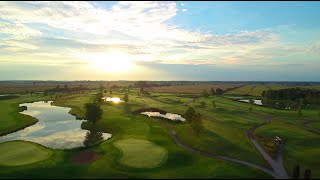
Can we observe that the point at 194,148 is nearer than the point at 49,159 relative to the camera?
No

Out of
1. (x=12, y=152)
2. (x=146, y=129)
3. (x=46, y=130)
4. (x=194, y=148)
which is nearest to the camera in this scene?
(x=12, y=152)

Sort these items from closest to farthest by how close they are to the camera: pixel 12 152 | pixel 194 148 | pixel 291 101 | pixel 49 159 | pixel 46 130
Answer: pixel 49 159 → pixel 12 152 → pixel 194 148 → pixel 46 130 → pixel 291 101

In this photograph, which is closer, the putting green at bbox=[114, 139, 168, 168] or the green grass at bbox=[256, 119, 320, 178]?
the putting green at bbox=[114, 139, 168, 168]

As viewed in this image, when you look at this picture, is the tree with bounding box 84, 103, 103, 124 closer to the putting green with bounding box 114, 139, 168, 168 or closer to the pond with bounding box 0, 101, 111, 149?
the pond with bounding box 0, 101, 111, 149

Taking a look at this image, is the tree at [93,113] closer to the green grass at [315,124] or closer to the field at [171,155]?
the field at [171,155]

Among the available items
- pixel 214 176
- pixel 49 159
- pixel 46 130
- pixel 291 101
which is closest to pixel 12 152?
pixel 49 159

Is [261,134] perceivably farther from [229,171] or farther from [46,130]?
Result: [46,130]

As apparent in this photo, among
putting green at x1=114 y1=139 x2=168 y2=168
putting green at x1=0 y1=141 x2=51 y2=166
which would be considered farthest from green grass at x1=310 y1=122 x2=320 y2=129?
putting green at x1=0 y1=141 x2=51 y2=166
